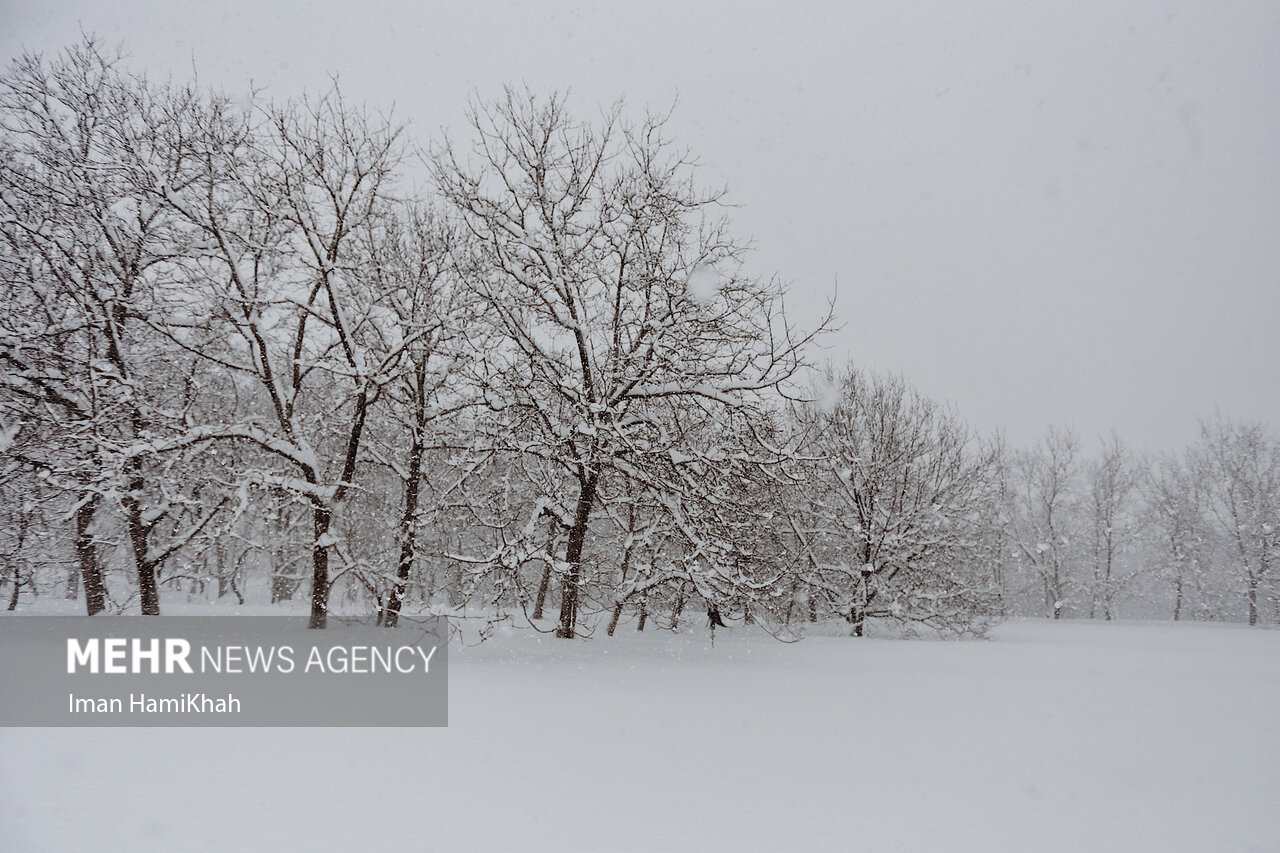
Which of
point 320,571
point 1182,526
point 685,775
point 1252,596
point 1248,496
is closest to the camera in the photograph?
point 685,775

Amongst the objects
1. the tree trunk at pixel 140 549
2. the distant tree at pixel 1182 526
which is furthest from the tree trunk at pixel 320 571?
the distant tree at pixel 1182 526

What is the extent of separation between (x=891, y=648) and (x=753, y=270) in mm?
8439

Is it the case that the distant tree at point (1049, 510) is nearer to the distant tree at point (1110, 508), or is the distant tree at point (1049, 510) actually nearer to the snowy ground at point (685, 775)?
the distant tree at point (1110, 508)

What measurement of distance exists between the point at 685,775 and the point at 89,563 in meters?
11.9

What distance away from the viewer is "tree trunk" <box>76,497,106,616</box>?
11.1 m

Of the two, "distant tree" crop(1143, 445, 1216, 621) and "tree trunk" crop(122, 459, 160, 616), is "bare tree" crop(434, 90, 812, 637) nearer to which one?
"tree trunk" crop(122, 459, 160, 616)

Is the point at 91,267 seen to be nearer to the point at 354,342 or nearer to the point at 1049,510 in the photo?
the point at 354,342

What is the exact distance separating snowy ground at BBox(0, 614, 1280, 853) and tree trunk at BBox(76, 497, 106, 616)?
23.6 feet

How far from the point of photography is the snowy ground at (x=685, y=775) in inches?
152

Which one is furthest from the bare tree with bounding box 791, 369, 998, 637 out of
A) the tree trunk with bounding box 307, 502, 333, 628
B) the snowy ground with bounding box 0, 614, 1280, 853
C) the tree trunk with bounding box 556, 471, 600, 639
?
the tree trunk with bounding box 307, 502, 333, 628

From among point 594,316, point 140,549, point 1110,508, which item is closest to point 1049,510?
point 1110,508

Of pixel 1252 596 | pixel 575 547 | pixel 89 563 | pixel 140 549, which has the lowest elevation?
pixel 1252 596

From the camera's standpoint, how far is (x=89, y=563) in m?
11.3

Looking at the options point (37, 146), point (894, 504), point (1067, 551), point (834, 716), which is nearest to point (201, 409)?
point (37, 146)
